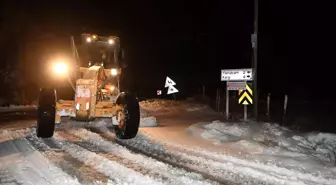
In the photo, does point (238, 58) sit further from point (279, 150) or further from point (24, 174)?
point (24, 174)

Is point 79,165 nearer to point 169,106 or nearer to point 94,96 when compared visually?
point 94,96

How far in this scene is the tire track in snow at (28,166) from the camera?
26.8ft

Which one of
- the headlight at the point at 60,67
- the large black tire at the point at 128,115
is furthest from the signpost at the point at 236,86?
the headlight at the point at 60,67

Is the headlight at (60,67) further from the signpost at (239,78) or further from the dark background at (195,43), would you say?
the dark background at (195,43)

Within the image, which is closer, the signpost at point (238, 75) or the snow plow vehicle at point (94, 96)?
the snow plow vehicle at point (94, 96)

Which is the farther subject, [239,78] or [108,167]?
[239,78]

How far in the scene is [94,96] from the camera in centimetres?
1284

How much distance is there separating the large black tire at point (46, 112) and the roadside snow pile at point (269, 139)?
4.50 metres

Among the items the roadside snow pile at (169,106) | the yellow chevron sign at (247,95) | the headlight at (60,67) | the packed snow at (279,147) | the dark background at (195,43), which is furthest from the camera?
the dark background at (195,43)

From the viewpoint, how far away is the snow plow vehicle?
40.1 ft

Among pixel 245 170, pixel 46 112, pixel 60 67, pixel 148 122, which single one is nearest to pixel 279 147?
pixel 245 170

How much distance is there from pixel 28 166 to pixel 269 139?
742 centimetres

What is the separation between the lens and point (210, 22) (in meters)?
54.2

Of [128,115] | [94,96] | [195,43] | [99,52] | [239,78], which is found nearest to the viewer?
[128,115]
